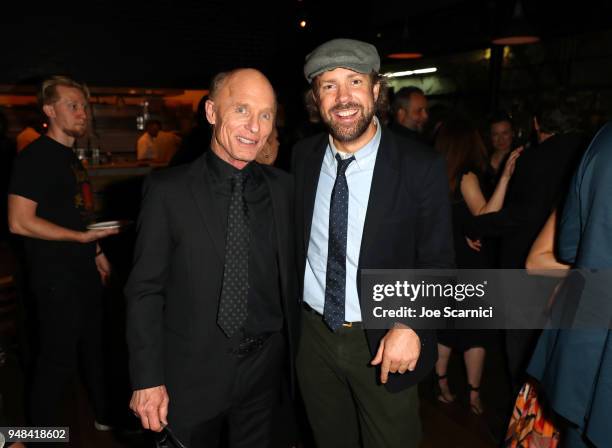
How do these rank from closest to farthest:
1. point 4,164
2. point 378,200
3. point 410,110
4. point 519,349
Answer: point 378,200
point 519,349
point 410,110
point 4,164

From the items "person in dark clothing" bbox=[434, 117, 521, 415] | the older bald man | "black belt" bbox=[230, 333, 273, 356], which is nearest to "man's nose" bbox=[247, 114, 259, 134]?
the older bald man

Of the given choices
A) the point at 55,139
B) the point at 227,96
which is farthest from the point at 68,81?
the point at 227,96

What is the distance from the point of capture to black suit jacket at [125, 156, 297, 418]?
4.81 feet

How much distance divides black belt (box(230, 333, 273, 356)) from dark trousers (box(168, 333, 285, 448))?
1 centimetres

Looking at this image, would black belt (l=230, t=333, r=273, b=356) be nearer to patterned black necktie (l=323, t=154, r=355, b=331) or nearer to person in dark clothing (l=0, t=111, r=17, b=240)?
patterned black necktie (l=323, t=154, r=355, b=331)

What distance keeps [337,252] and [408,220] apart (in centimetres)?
29

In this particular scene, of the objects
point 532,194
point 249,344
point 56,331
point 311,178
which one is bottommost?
point 56,331

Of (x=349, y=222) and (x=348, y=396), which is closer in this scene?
(x=349, y=222)

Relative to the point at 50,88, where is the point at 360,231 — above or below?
below

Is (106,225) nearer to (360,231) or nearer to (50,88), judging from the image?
(50,88)

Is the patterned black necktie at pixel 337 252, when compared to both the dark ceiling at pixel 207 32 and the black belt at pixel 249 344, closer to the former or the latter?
the black belt at pixel 249 344

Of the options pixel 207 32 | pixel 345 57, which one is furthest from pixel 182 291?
pixel 207 32

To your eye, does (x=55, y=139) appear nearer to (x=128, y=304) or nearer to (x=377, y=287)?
(x=128, y=304)

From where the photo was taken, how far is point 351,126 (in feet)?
5.51
